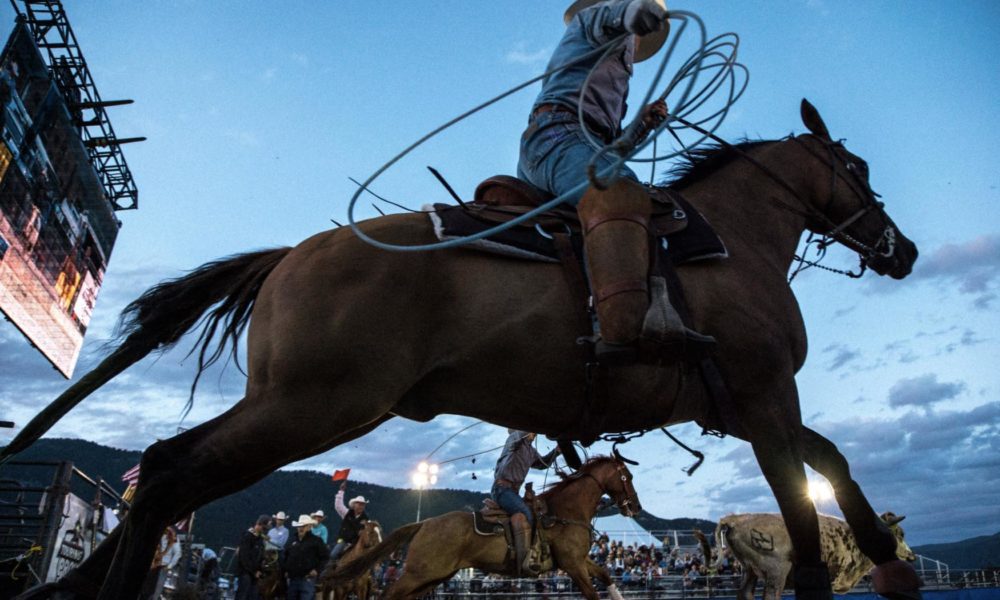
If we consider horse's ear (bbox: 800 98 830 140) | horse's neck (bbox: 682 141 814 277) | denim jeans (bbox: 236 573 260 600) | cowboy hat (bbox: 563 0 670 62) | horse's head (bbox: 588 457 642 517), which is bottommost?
denim jeans (bbox: 236 573 260 600)

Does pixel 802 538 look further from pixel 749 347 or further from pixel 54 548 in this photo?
pixel 54 548

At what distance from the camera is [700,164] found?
4.07 m

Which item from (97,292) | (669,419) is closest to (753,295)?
(669,419)

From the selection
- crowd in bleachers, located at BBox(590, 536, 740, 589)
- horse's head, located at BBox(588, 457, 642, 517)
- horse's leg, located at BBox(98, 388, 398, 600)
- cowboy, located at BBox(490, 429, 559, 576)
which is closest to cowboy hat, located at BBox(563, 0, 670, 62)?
horse's leg, located at BBox(98, 388, 398, 600)

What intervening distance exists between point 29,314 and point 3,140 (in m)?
4.43

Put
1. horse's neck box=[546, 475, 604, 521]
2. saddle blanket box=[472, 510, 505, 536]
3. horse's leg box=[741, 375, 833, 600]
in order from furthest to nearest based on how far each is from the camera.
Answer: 1. horse's neck box=[546, 475, 604, 521]
2. saddle blanket box=[472, 510, 505, 536]
3. horse's leg box=[741, 375, 833, 600]

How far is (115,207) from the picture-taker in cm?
2208

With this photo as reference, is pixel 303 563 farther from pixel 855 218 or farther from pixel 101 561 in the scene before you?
pixel 855 218

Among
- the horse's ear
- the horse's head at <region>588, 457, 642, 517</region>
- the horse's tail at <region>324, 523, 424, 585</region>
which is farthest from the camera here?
the horse's head at <region>588, 457, 642, 517</region>

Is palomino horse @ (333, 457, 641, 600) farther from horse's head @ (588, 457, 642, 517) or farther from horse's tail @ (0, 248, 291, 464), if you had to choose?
horse's tail @ (0, 248, 291, 464)

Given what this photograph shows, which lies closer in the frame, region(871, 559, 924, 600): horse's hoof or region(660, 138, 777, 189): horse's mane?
region(871, 559, 924, 600): horse's hoof

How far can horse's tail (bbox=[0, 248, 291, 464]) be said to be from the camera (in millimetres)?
3139

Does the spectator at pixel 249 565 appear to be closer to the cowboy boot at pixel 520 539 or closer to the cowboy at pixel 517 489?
the cowboy at pixel 517 489

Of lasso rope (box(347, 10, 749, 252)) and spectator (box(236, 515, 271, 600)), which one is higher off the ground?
lasso rope (box(347, 10, 749, 252))
